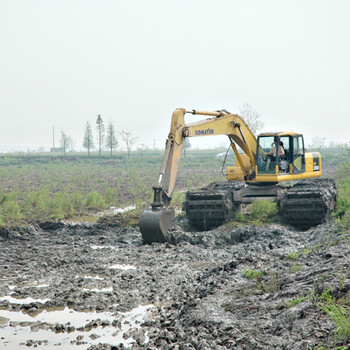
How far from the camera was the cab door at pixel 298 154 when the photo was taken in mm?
16562

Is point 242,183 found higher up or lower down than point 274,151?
lower down

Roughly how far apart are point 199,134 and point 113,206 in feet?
29.6

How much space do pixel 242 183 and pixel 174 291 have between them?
31.3 ft

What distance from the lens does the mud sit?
20.5 feet

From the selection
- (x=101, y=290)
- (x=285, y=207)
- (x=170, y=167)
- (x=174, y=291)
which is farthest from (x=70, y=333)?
(x=285, y=207)

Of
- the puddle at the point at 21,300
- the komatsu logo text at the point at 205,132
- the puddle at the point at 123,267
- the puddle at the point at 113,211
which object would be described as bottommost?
the puddle at the point at 21,300

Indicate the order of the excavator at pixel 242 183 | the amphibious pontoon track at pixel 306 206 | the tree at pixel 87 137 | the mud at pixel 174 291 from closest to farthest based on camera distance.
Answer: the mud at pixel 174 291
the excavator at pixel 242 183
the amphibious pontoon track at pixel 306 206
the tree at pixel 87 137

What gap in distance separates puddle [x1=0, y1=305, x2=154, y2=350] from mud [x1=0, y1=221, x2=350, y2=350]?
0.05 feet

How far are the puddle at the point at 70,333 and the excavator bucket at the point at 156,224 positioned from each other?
14.5 ft

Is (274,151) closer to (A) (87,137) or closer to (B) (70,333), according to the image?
(B) (70,333)

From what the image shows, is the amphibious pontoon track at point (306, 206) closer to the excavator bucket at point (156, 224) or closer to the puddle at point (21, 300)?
the excavator bucket at point (156, 224)

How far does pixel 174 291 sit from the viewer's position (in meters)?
8.65

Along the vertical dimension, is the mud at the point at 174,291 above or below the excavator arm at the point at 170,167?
below

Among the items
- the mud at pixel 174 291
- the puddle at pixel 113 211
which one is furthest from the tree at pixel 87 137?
the mud at pixel 174 291
